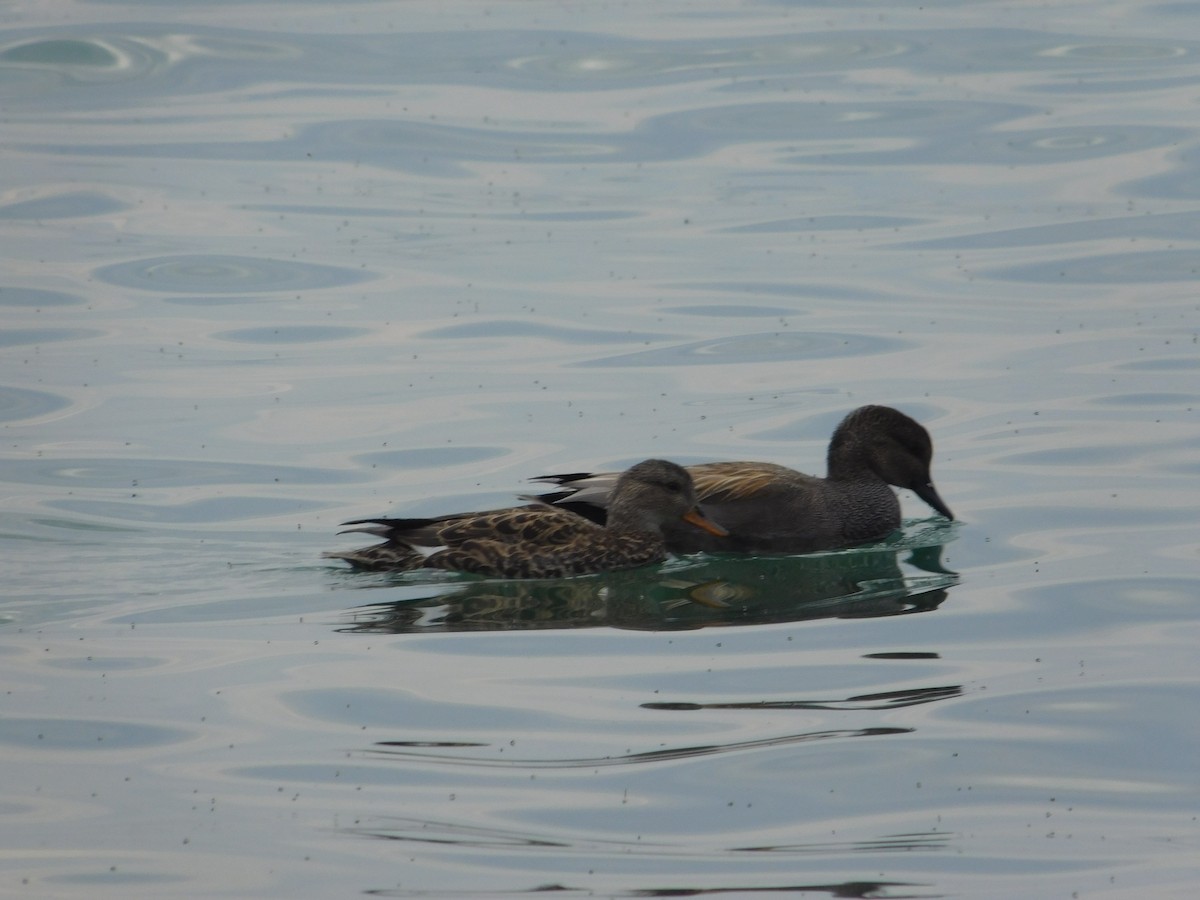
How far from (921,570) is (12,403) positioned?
25.5 ft

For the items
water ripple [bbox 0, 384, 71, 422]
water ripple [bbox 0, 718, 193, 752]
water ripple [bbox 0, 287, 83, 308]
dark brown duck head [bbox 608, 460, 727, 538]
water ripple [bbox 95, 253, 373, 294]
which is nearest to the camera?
water ripple [bbox 0, 718, 193, 752]

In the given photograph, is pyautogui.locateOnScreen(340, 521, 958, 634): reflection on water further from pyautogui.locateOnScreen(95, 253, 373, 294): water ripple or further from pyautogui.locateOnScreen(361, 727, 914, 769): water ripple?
pyautogui.locateOnScreen(95, 253, 373, 294): water ripple

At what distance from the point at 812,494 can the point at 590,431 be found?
3010 mm

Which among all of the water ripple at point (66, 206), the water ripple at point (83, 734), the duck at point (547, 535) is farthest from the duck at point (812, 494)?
the water ripple at point (66, 206)

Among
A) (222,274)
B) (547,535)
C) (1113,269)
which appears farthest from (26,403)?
(1113,269)

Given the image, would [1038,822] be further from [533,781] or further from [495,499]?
[495,499]

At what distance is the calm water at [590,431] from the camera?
8.30 meters

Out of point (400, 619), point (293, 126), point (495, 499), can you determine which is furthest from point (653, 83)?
point (400, 619)

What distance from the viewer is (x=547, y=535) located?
11.7 meters

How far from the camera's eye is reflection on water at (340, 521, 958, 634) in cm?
1080

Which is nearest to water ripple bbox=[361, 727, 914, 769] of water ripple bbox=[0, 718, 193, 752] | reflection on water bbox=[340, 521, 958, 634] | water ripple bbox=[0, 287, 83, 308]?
water ripple bbox=[0, 718, 193, 752]

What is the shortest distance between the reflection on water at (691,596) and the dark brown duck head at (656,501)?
0.28 m

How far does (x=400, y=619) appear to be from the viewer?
425 inches

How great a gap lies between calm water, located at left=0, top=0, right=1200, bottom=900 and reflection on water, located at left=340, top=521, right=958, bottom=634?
5cm
